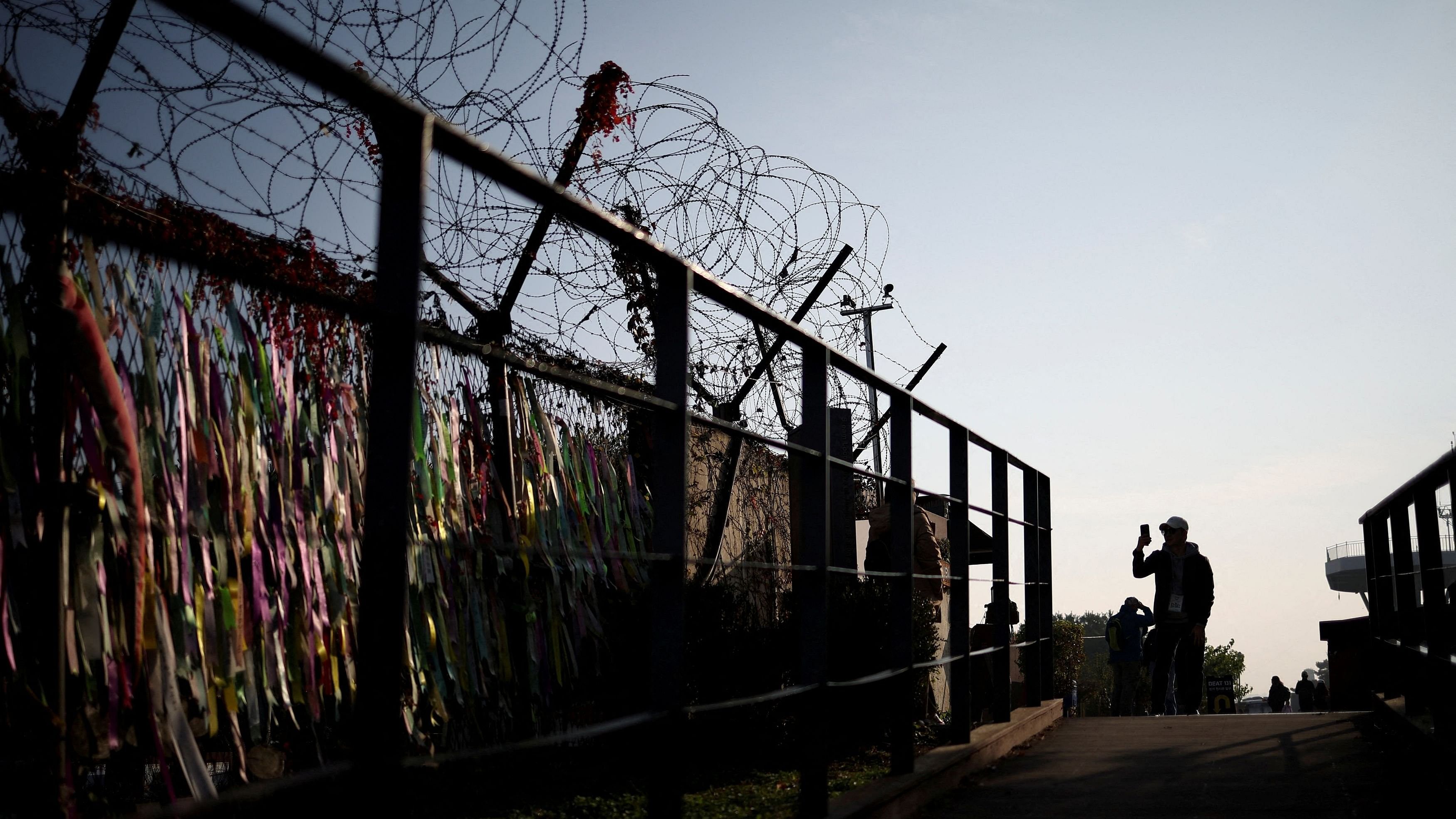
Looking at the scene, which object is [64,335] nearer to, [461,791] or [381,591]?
[381,591]

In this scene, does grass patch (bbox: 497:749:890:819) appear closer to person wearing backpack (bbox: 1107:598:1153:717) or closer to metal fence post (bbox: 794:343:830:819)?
metal fence post (bbox: 794:343:830:819)

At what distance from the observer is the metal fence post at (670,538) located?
8.85 ft

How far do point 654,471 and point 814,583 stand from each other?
2.83 feet

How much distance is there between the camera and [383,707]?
1.78 meters

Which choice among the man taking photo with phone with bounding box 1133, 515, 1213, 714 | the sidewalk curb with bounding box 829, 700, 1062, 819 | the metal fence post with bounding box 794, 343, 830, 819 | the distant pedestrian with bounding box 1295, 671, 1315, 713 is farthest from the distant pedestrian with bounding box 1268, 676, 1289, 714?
the metal fence post with bounding box 794, 343, 830, 819

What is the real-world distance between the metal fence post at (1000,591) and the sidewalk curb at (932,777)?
13cm

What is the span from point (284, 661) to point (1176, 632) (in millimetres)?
7398

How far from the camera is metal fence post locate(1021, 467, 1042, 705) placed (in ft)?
23.3

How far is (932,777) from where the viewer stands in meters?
4.39

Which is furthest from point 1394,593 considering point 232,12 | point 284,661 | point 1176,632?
point 232,12

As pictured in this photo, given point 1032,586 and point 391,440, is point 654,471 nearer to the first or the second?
point 391,440

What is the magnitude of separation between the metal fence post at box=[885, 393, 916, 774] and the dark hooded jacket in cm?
512

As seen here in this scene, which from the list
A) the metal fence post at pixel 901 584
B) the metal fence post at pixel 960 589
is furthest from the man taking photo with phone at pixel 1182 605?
the metal fence post at pixel 901 584

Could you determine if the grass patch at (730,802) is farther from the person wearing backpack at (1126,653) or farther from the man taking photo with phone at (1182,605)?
the person wearing backpack at (1126,653)
